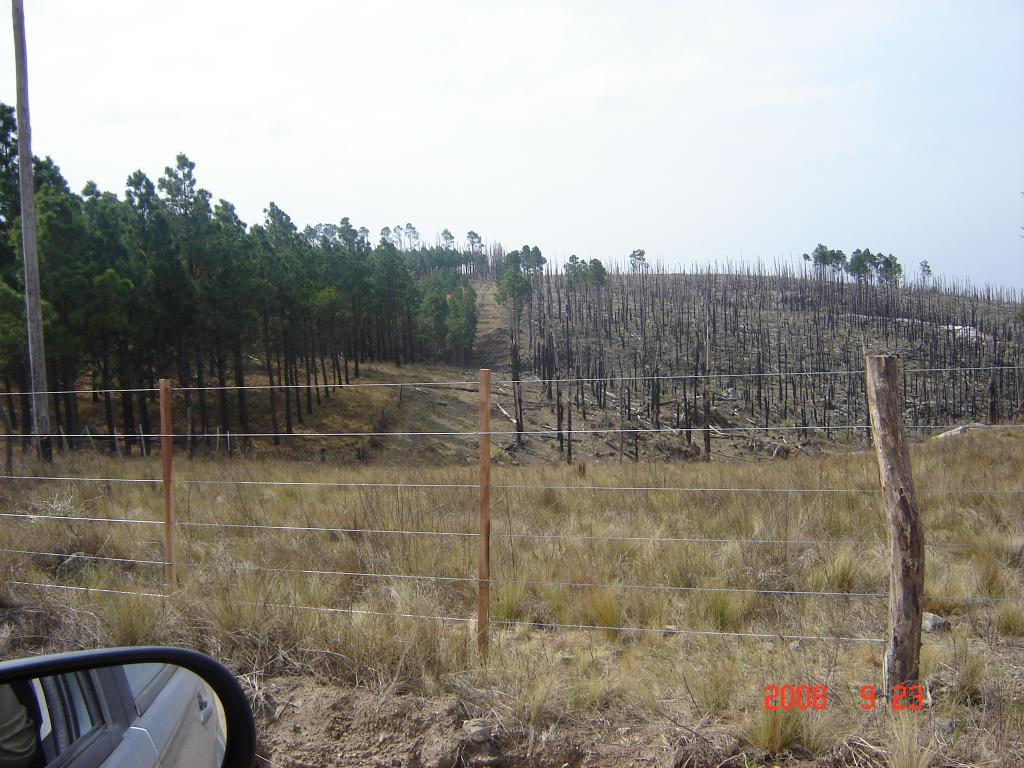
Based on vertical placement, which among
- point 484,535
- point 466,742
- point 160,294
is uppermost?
point 160,294

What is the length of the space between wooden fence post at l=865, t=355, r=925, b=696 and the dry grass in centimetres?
30

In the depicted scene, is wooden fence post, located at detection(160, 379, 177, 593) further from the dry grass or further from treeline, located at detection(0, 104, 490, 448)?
treeline, located at detection(0, 104, 490, 448)

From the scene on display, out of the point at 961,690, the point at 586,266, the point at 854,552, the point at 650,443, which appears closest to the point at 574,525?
the point at 854,552

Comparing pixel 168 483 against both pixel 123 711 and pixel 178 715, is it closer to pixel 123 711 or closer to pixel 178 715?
pixel 178 715

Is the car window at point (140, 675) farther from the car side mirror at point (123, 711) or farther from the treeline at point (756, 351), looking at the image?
the treeline at point (756, 351)

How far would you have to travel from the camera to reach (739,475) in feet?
32.2

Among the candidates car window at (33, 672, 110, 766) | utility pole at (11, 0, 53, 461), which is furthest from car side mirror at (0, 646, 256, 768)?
utility pole at (11, 0, 53, 461)

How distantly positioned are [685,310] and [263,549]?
3274 inches

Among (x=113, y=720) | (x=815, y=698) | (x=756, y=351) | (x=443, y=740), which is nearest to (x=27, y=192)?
(x=443, y=740)

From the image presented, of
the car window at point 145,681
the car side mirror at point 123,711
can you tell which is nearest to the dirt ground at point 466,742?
the car side mirror at point 123,711

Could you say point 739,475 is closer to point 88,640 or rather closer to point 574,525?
point 574,525

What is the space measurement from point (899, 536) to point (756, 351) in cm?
7477

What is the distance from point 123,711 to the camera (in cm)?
189

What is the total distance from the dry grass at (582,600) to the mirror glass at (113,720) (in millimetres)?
1783
